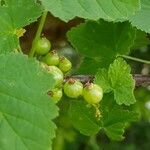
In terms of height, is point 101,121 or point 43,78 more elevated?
point 43,78

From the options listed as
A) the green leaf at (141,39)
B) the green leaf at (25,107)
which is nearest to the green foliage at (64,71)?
the green leaf at (25,107)

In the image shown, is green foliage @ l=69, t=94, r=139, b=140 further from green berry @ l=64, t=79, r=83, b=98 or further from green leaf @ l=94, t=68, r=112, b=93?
green berry @ l=64, t=79, r=83, b=98

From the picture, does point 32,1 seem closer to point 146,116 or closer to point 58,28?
point 58,28

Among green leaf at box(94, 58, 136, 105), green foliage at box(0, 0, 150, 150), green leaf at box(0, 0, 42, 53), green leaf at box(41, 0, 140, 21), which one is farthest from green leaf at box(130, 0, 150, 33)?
green leaf at box(0, 0, 42, 53)

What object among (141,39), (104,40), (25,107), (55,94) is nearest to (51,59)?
(55,94)

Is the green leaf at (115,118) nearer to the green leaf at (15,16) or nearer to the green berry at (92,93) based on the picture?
the green berry at (92,93)

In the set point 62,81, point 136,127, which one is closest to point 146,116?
point 136,127
